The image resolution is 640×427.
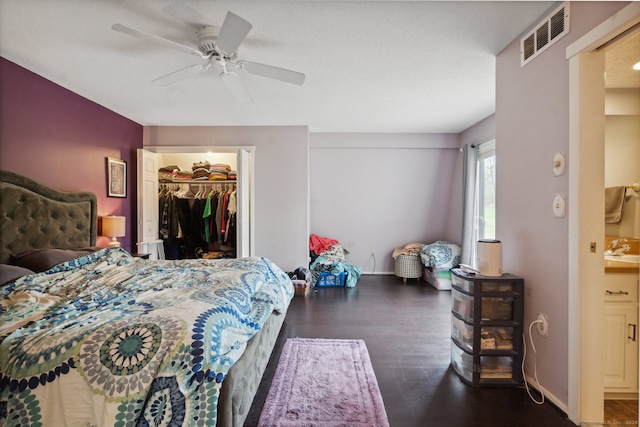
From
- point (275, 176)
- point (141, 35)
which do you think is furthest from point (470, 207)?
point (141, 35)

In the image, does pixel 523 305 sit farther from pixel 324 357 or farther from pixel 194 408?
pixel 194 408

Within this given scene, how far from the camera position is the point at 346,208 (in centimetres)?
501

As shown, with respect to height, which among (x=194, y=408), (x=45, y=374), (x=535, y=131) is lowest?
(x=194, y=408)

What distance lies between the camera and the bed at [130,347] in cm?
104

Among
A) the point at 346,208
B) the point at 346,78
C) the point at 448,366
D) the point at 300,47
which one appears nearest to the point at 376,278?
the point at 346,208

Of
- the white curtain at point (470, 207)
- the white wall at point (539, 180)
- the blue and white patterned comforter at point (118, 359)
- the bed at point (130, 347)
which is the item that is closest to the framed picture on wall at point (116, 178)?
the bed at point (130, 347)

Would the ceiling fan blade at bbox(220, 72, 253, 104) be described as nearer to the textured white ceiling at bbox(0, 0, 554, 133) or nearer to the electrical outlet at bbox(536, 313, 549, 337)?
the textured white ceiling at bbox(0, 0, 554, 133)

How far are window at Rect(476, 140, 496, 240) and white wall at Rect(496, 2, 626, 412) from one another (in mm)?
2109

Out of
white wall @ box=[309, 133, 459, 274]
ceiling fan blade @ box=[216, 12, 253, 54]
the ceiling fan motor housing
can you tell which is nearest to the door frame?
ceiling fan blade @ box=[216, 12, 253, 54]

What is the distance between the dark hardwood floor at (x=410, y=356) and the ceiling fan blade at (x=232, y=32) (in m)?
2.17

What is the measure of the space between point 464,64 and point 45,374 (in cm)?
328

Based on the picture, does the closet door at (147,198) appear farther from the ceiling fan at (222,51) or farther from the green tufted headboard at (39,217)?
the ceiling fan at (222,51)

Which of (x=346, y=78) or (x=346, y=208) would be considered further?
(x=346, y=208)

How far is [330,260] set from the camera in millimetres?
4387
